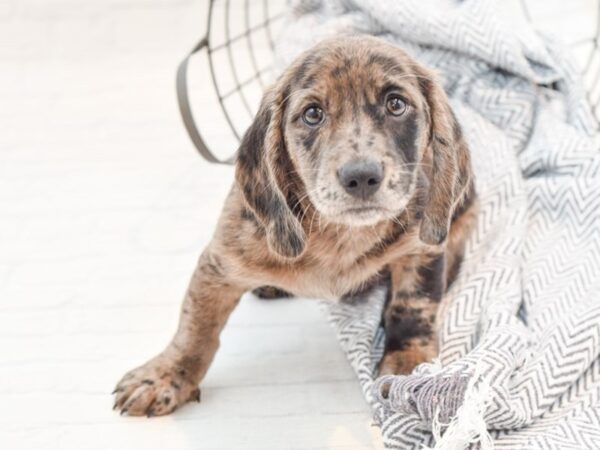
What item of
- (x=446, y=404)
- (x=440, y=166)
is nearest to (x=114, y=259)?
(x=440, y=166)

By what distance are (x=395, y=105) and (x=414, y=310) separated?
0.56 m

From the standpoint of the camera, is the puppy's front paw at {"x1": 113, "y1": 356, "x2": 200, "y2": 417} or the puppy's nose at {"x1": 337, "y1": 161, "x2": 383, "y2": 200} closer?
the puppy's nose at {"x1": 337, "y1": 161, "x2": 383, "y2": 200}

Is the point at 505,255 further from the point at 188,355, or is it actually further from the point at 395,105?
the point at 188,355

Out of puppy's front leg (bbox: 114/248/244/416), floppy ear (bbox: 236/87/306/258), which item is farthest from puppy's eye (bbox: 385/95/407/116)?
puppy's front leg (bbox: 114/248/244/416)

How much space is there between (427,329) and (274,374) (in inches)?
16.2

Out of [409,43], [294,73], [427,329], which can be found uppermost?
[294,73]

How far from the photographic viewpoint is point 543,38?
3.26 metres

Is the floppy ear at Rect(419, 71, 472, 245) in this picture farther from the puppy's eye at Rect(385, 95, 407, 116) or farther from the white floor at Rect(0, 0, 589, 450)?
the white floor at Rect(0, 0, 589, 450)

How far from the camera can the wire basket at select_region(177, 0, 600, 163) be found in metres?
3.73

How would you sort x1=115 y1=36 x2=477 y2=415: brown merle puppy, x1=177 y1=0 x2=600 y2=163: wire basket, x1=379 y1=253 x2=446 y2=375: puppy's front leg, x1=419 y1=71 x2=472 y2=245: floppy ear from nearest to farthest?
x1=115 y1=36 x2=477 y2=415: brown merle puppy, x1=419 y1=71 x2=472 y2=245: floppy ear, x1=379 y1=253 x2=446 y2=375: puppy's front leg, x1=177 y1=0 x2=600 y2=163: wire basket

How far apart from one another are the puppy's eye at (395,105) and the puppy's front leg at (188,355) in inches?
21.6

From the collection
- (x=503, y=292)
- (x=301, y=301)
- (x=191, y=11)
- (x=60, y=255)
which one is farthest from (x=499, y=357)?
(x=191, y=11)

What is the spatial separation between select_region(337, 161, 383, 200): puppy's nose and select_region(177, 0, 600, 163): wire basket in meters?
1.69

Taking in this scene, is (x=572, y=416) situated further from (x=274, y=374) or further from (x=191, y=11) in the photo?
(x=191, y=11)
